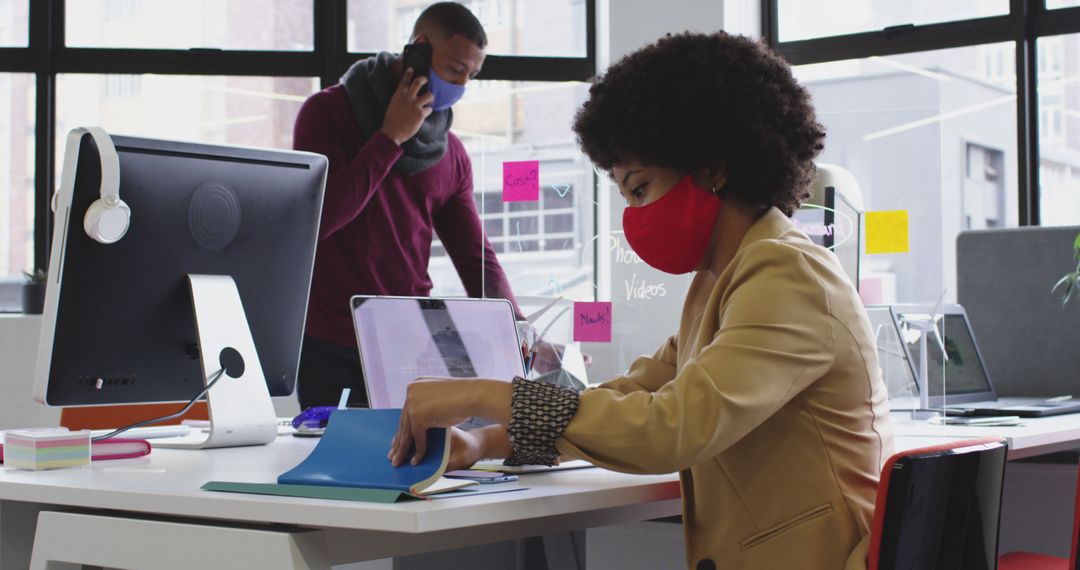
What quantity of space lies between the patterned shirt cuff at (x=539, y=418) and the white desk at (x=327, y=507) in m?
0.05

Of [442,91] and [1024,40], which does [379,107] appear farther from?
[1024,40]

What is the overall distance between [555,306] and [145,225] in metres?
1.08

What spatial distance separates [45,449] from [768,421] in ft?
3.01

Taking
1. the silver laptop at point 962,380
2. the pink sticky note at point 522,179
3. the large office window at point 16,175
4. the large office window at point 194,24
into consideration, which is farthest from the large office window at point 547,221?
the large office window at point 16,175

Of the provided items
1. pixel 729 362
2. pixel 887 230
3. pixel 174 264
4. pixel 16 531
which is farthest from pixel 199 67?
pixel 729 362

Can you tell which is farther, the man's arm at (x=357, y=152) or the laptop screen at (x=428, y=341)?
the man's arm at (x=357, y=152)

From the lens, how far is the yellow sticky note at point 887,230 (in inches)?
94.2

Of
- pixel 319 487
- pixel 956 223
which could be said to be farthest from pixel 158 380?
pixel 956 223

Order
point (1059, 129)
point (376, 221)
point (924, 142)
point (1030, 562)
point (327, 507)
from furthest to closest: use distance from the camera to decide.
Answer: point (1059, 129), point (376, 221), point (924, 142), point (1030, 562), point (327, 507)

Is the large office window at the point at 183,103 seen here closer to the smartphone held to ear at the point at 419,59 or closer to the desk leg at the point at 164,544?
the smartphone held to ear at the point at 419,59

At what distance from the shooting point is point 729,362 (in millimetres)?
1125

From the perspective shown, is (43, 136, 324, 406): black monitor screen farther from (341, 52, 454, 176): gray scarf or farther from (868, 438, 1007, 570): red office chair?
(868, 438, 1007, 570): red office chair

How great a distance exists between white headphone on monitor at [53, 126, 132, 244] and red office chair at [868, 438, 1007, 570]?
1.07 meters

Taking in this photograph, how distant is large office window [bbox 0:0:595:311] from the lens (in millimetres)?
3887
